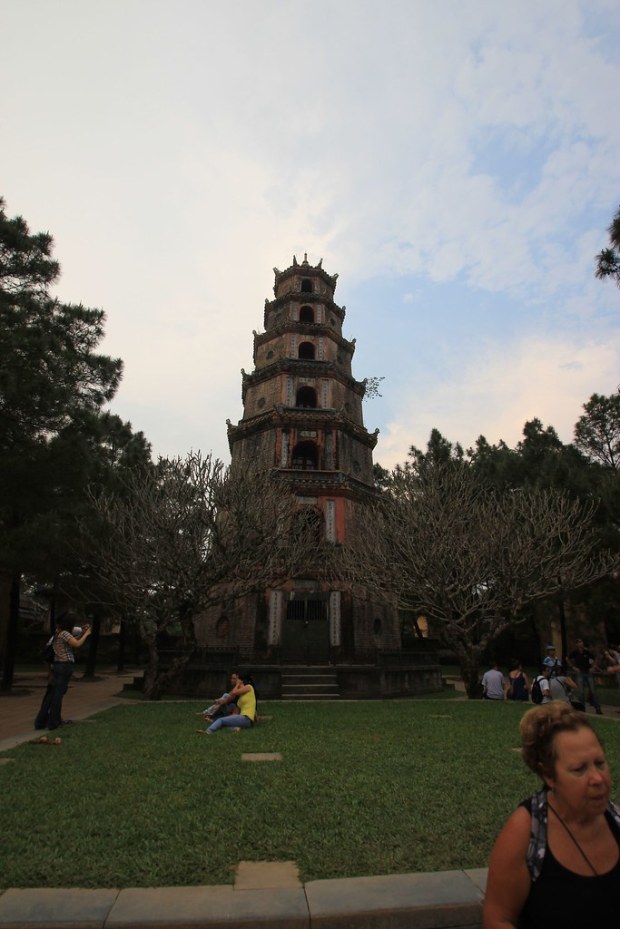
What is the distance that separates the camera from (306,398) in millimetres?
28750

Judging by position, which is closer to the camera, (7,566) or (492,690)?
(7,566)

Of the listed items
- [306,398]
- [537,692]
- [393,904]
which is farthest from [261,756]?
[306,398]

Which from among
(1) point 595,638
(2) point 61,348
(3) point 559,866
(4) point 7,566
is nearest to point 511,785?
(3) point 559,866

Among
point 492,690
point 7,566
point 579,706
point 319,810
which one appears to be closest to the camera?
point 319,810

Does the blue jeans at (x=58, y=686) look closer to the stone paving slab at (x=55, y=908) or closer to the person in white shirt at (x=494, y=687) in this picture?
the stone paving slab at (x=55, y=908)

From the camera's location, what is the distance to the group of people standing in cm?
1097

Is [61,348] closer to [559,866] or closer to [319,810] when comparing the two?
[319,810]

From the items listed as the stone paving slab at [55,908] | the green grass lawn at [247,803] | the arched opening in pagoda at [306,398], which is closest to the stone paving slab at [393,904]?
the green grass lawn at [247,803]

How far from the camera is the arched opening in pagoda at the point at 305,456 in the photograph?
26984 millimetres

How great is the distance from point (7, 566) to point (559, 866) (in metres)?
15.1

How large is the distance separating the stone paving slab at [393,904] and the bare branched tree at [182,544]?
43.1 ft

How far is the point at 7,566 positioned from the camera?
1427cm

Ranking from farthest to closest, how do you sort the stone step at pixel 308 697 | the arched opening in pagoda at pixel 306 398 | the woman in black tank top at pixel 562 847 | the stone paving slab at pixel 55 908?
the arched opening in pagoda at pixel 306 398 → the stone step at pixel 308 697 → the stone paving slab at pixel 55 908 → the woman in black tank top at pixel 562 847

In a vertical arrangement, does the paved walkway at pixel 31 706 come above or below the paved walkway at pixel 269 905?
below
